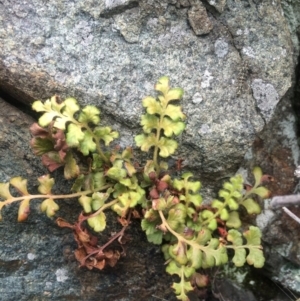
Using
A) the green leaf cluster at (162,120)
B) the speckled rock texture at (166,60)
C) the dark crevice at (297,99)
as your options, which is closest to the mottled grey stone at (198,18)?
the speckled rock texture at (166,60)

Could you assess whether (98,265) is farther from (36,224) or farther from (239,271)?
(239,271)

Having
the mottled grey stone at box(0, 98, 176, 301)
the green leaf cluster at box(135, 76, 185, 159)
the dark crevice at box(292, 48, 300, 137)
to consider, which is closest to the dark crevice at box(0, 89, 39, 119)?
the mottled grey stone at box(0, 98, 176, 301)

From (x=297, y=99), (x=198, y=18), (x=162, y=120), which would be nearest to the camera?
(x=162, y=120)

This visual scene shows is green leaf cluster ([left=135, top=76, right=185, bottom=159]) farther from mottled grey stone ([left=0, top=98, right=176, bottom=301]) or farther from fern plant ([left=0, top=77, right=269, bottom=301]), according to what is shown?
mottled grey stone ([left=0, top=98, right=176, bottom=301])

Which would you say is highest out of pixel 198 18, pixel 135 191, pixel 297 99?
pixel 198 18

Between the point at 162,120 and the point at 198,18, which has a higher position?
the point at 198,18

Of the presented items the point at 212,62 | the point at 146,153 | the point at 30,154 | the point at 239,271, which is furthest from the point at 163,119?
the point at 239,271

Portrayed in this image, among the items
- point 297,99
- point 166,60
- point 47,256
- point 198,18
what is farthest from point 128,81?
point 297,99

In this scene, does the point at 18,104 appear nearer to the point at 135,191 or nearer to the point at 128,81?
the point at 128,81
